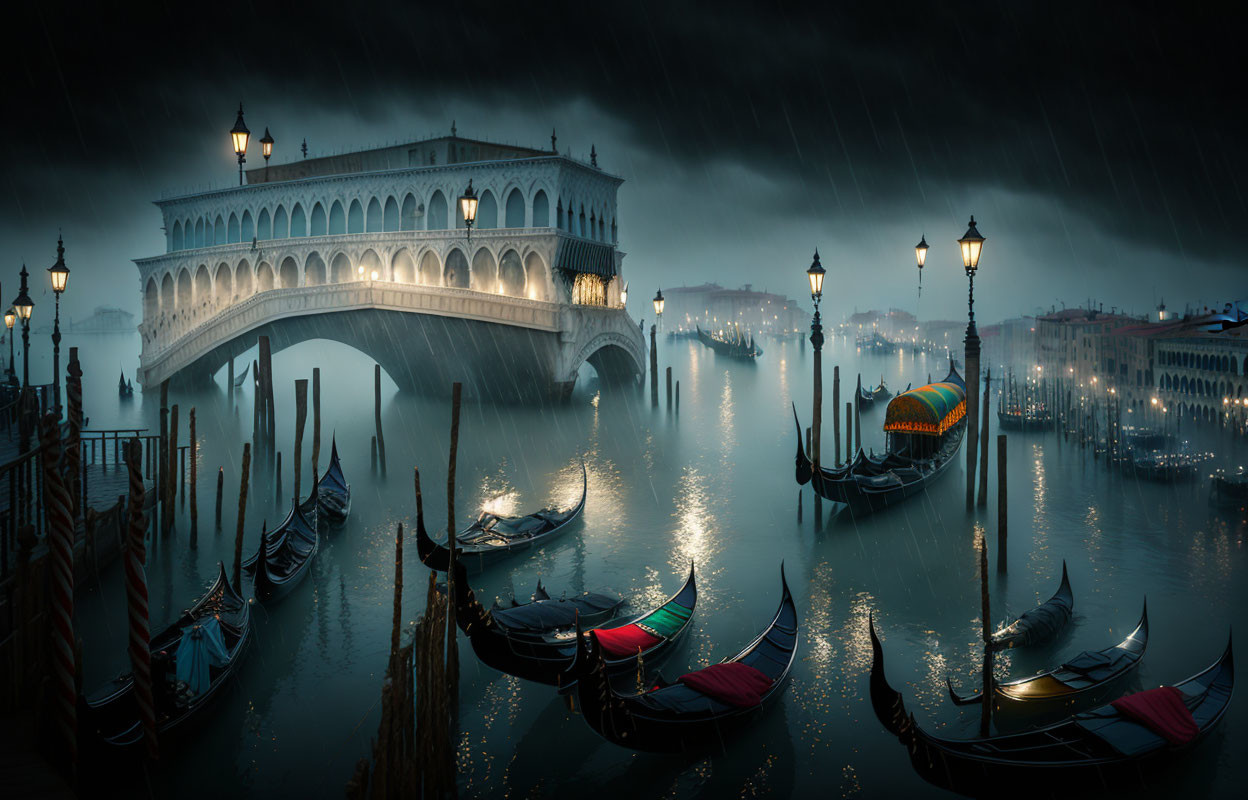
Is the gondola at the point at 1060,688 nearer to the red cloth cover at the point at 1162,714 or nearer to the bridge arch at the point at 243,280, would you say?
the red cloth cover at the point at 1162,714

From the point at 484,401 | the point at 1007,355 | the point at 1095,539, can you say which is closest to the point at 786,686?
the point at 1095,539

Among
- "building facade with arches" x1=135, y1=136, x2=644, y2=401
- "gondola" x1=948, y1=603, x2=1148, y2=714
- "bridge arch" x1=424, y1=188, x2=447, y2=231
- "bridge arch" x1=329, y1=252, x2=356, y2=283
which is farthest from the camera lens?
"bridge arch" x1=329, y1=252, x2=356, y2=283

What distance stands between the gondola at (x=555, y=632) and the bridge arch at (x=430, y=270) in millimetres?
19740

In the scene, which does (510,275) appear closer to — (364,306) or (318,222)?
(364,306)

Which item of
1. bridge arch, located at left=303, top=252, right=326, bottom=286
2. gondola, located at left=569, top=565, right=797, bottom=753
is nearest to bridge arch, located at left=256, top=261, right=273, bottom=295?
bridge arch, located at left=303, top=252, right=326, bottom=286

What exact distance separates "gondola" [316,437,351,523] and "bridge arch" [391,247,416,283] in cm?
1411

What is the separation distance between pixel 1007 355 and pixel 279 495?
246ft

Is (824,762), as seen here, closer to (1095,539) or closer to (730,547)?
(730,547)

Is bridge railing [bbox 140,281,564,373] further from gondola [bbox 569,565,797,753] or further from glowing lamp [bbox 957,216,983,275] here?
gondola [bbox 569,565,797,753]

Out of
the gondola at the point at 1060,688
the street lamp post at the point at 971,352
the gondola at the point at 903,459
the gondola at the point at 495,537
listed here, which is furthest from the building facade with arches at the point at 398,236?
the gondola at the point at 1060,688

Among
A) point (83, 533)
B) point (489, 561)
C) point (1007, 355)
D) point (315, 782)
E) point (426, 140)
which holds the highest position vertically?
point (426, 140)

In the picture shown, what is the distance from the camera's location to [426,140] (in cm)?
2647

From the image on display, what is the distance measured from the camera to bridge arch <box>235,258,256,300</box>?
2958cm

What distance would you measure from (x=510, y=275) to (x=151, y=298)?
16.8m
